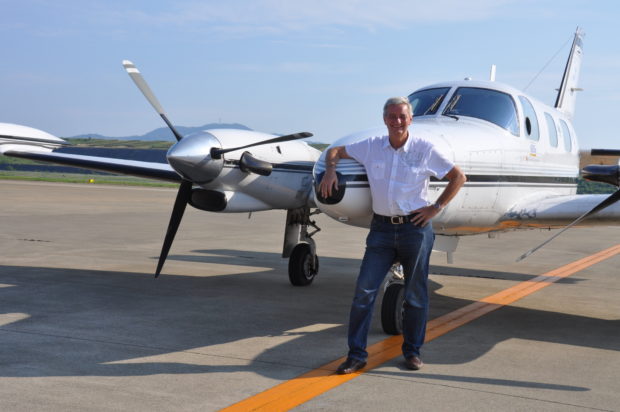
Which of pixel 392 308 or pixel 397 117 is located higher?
pixel 397 117

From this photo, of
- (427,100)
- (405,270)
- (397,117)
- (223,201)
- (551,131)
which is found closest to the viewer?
(397,117)

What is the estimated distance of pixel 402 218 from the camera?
19.0ft

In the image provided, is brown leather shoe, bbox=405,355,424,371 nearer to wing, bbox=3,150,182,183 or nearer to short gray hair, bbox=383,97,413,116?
short gray hair, bbox=383,97,413,116

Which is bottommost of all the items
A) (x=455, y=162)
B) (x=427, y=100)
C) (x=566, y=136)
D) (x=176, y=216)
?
(x=176, y=216)

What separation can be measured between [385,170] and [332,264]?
7565 mm

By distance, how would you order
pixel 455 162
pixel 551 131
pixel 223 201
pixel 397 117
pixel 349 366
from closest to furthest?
pixel 349 366 < pixel 397 117 < pixel 455 162 < pixel 223 201 < pixel 551 131

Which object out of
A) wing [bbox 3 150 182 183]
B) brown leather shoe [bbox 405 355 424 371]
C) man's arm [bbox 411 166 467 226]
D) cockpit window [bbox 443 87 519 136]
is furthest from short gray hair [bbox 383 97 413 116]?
wing [bbox 3 150 182 183]

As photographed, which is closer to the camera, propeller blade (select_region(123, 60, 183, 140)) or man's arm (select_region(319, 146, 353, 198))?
man's arm (select_region(319, 146, 353, 198))

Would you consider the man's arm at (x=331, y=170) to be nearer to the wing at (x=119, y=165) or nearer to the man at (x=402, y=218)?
the man at (x=402, y=218)

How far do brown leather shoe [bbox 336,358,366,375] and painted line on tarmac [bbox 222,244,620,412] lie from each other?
33 mm

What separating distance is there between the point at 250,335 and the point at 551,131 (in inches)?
208

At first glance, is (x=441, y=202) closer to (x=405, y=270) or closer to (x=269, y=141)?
(x=405, y=270)

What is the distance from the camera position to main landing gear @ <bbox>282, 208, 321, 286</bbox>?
10.3m

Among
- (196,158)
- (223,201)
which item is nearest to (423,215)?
A: (196,158)
